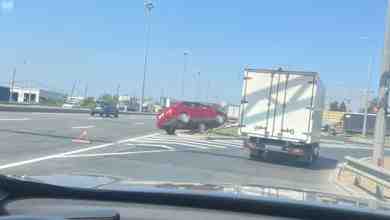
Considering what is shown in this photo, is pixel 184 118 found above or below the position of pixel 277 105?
below

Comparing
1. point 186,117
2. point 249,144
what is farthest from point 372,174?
point 186,117

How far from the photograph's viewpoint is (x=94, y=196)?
11.7ft

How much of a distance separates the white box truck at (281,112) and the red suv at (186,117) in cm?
1270

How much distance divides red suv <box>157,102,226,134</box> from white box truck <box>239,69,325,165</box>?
12.7 m

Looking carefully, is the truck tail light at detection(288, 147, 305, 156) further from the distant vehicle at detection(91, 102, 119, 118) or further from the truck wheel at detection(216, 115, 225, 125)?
the distant vehicle at detection(91, 102, 119, 118)

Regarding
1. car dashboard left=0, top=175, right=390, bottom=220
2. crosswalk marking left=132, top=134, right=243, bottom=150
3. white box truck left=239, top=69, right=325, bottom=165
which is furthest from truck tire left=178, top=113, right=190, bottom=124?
car dashboard left=0, top=175, right=390, bottom=220

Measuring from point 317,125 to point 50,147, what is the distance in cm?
947

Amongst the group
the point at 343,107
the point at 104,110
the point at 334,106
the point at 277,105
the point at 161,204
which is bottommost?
the point at 104,110

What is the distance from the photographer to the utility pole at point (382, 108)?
1688cm

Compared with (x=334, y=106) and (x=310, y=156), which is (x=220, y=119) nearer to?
(x=310, y=156)

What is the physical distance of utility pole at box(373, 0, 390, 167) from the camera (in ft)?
55.4

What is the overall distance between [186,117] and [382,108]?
19320 mm

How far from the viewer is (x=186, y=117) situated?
35.6m

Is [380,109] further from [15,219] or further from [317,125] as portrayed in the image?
[15,219]
